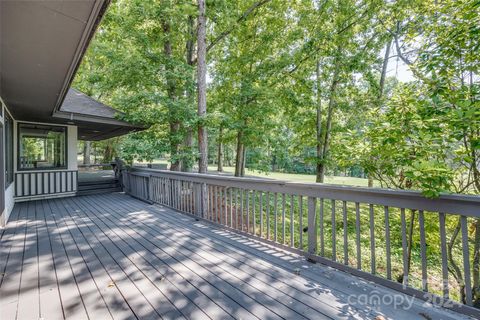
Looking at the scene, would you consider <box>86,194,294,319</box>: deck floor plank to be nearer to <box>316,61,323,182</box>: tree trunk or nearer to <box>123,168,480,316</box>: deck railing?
<box>123,168,480,316</box>: deck railing

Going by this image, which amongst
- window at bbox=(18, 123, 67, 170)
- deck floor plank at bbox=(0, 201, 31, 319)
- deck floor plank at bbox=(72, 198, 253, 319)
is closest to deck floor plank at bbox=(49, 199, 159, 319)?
deck floor plank at bbox=(72, 198, 253, 319)

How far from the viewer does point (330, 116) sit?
9.53m

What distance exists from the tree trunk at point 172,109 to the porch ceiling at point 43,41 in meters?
3.32

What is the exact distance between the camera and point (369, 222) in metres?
2.96

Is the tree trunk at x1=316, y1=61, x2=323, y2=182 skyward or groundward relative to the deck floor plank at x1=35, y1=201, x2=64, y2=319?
skyward

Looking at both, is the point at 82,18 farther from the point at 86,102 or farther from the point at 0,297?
the point at 86,102

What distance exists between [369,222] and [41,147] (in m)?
9.02

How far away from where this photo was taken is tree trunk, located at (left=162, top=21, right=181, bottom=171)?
7.03m

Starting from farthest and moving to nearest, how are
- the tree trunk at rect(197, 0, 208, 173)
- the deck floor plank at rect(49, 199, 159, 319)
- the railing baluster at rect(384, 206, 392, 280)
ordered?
the tree trunk at rect(197, 0, 208, 173), the railing baluster at rect(384, 206, 392, 280), the deck floor plank at rect(49, 199, 159, 319)

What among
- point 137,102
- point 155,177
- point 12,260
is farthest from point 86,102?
point 12,260

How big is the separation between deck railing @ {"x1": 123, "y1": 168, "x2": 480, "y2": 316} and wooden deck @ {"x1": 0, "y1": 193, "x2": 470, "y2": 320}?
0.20 m

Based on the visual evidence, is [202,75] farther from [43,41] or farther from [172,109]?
[43,41]

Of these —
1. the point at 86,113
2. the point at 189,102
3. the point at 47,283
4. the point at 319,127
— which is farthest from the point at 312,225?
the point at 319,127

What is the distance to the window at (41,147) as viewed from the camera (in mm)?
6945
